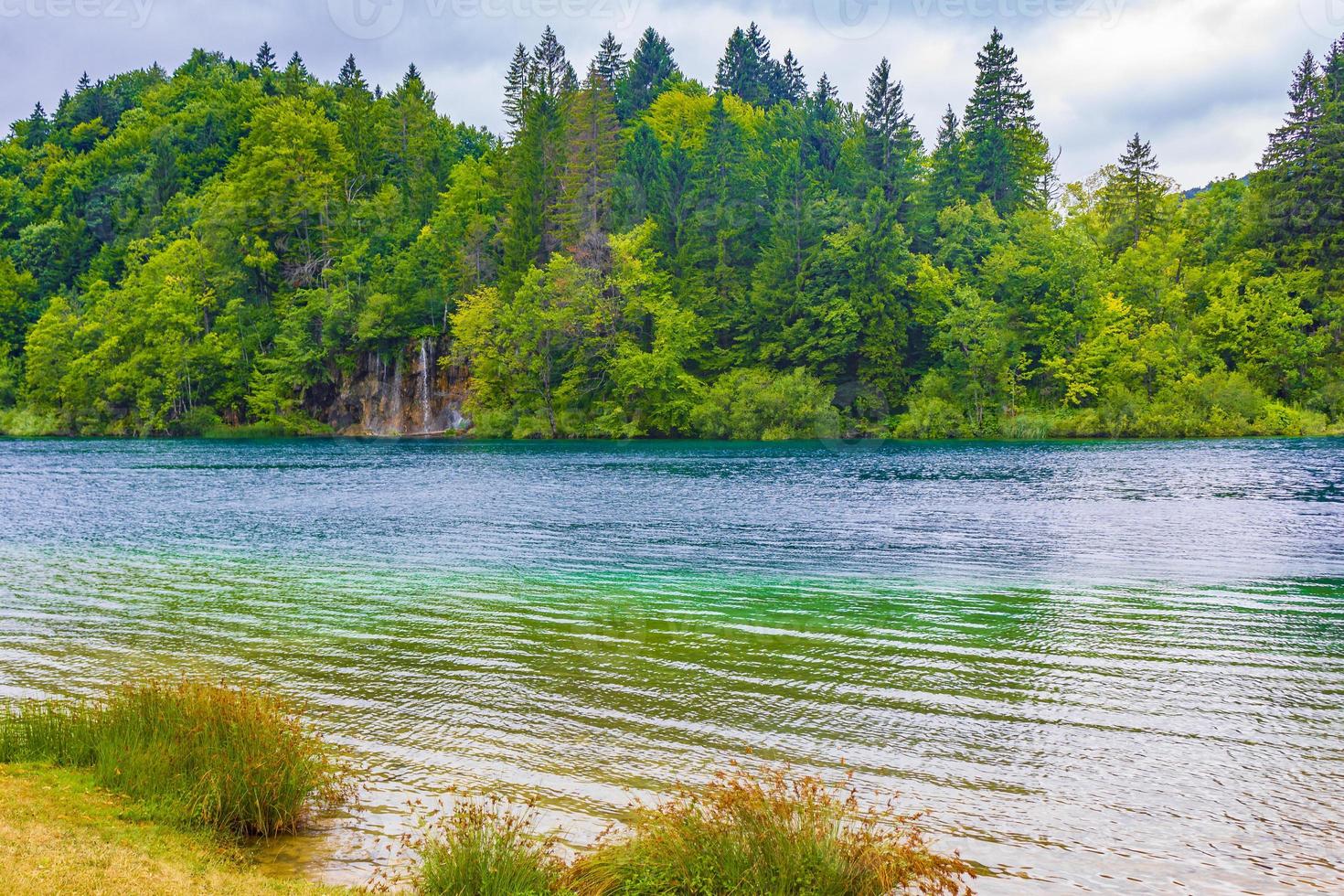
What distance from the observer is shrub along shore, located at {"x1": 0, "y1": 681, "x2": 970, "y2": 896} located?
573 centimetres

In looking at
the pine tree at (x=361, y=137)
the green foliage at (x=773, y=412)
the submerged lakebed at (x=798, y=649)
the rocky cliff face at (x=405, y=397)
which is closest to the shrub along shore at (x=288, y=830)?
the submerged lakebed at (x=798, y=649)

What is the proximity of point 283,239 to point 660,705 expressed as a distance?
338 feet

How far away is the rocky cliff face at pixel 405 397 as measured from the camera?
87.1 meters

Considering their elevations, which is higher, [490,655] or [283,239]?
[283,239]

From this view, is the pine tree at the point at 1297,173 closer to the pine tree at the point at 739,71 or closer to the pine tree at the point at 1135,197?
the pine tree at the point at 1135,197

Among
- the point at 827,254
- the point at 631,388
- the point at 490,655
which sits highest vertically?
the point at 827,254

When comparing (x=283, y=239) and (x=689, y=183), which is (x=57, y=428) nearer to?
(x=283, y=239)

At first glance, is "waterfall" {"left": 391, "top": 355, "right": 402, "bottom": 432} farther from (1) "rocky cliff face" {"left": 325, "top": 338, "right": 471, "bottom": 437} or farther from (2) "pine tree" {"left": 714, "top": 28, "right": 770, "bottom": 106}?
(2) "pine tree" {"left": 714, "top": 28, "right": 770, "bottom": 106}

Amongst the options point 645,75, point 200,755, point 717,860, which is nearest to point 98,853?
point 200,755

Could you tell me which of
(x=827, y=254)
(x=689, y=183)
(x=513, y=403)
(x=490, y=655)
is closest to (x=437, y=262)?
(x=513, y=403)

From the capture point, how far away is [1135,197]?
94.8 meters

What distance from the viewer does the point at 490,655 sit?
41.8ft

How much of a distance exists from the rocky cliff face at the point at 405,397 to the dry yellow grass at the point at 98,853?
7957 centimetres

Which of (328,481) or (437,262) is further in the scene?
(437,262)
